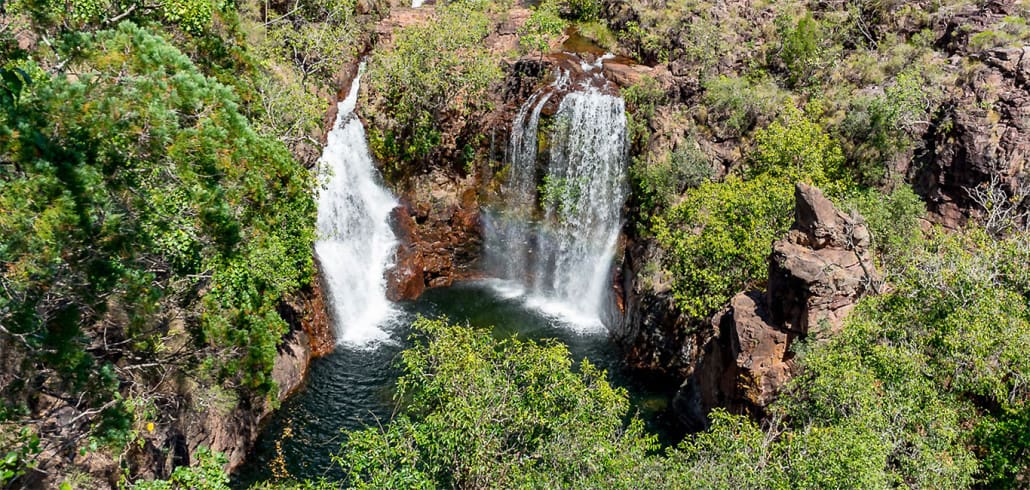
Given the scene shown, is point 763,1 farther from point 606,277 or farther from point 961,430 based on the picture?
point 961,430

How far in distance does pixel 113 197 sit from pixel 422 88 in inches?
1131

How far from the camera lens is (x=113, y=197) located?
13.6m

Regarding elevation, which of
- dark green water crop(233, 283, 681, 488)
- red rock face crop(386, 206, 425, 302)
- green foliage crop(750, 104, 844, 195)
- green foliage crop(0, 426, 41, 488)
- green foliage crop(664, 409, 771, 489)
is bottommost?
dark green water crop(233, 283, 681, 488)

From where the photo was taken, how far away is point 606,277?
3903cm

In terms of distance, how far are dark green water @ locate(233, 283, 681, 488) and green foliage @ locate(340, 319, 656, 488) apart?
21.1 feet

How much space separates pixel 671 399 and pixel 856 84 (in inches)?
829

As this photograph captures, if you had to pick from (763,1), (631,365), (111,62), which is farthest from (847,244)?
(763,1)

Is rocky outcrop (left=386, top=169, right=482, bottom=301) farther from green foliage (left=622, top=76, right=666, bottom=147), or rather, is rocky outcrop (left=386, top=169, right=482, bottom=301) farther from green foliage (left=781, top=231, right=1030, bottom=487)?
green foliage (left=781, top=231, right=1030, bottom=487)

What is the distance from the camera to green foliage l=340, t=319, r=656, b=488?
49.3ft

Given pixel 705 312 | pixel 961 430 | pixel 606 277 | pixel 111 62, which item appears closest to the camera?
pixel 111 62

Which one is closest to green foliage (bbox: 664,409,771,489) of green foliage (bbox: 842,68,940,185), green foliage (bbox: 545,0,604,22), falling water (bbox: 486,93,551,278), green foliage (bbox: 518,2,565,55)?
green foliage (bbox: 842,68,940,185)

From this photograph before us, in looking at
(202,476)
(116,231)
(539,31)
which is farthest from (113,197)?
(539,31)

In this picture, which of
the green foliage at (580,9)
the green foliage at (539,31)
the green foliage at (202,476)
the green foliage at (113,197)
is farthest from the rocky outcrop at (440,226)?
the green foliage at (202,476)

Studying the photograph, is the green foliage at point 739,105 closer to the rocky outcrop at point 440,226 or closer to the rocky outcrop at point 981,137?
the rocky outcrop at point 981,137
